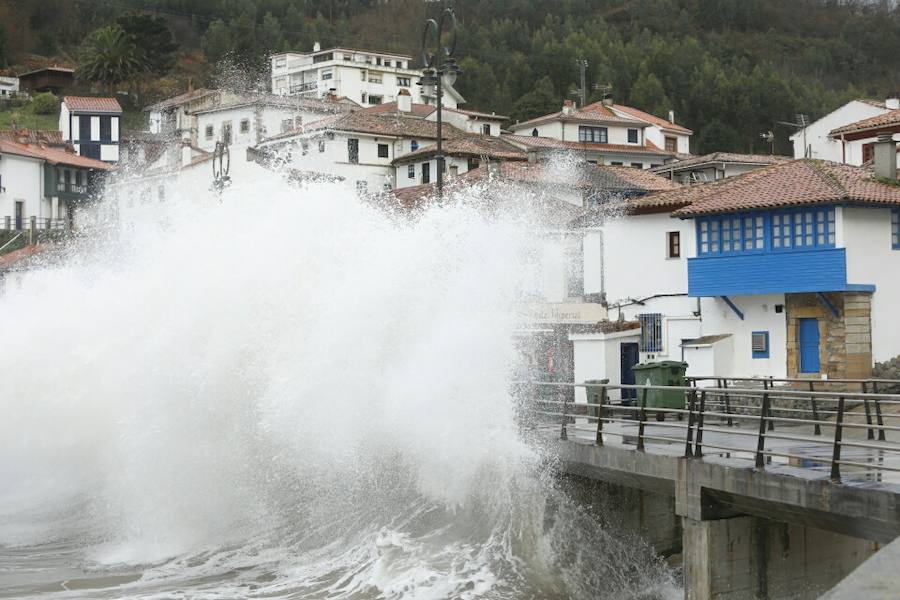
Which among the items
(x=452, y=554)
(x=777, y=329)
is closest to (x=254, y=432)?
(x=452, y=554)

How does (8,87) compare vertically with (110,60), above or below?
below

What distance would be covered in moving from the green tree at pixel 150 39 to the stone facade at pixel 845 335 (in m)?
90.9

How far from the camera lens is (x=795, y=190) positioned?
3045 centimetres

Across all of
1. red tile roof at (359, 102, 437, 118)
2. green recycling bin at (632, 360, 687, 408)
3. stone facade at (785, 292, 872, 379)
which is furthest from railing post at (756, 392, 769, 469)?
red tile roof at (359, 102, 437, 118)

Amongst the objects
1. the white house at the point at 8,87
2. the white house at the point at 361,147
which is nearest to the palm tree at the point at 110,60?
the white house at the point at 8,87

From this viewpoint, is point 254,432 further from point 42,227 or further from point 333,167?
point 42,227

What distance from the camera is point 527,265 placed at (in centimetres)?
2048

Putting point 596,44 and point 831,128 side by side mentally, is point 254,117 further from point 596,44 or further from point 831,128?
point 596,44

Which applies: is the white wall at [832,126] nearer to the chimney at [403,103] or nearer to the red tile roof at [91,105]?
the chimney at [403,103]

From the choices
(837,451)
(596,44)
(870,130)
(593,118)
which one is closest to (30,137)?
(593,118)

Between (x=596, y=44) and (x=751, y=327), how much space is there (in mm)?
93639

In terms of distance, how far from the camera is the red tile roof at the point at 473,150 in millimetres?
57125

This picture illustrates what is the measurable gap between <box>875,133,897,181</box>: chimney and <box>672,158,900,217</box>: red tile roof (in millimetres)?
303

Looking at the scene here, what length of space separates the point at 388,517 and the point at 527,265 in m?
5.35
